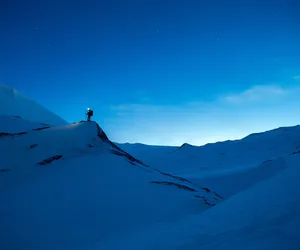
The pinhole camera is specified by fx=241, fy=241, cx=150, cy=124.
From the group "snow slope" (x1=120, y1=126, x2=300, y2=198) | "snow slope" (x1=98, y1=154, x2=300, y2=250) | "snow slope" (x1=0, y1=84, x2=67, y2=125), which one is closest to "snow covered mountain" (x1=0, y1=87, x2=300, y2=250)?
"snow slope" (x1=98, y1=154, x2=300, y2=250)

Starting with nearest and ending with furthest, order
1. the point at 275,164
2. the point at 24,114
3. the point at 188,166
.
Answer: the point at 275,164
the point at 188,166
the point at 24,114

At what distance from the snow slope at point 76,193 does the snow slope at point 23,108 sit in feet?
176

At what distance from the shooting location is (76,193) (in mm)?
14023

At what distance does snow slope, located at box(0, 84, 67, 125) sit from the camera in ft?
218

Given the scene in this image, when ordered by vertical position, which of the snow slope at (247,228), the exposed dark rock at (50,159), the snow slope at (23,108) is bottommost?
the snow slope at (247,228)

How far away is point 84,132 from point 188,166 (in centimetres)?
4038

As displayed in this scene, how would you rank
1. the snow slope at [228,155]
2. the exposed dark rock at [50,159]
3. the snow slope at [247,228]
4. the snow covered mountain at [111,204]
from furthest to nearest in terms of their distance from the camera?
1. the snow slope at [228,155]
2. the exposed dark rock at [50,159]
3. the snow covered mountain at [111,204]
4. the snow slope at [247,228]

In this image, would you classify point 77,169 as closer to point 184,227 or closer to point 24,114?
point 184,227

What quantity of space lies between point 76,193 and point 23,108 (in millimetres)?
66341

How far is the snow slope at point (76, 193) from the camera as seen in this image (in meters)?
11.2

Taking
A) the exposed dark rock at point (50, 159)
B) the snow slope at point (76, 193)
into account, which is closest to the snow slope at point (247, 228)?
the snow slope at point (76, 193)

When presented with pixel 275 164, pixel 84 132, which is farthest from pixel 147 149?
pixel 84 132

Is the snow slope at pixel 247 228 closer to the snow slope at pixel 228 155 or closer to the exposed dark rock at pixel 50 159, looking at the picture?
the exposed dark rock at pixel 50 159

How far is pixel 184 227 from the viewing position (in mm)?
9461
